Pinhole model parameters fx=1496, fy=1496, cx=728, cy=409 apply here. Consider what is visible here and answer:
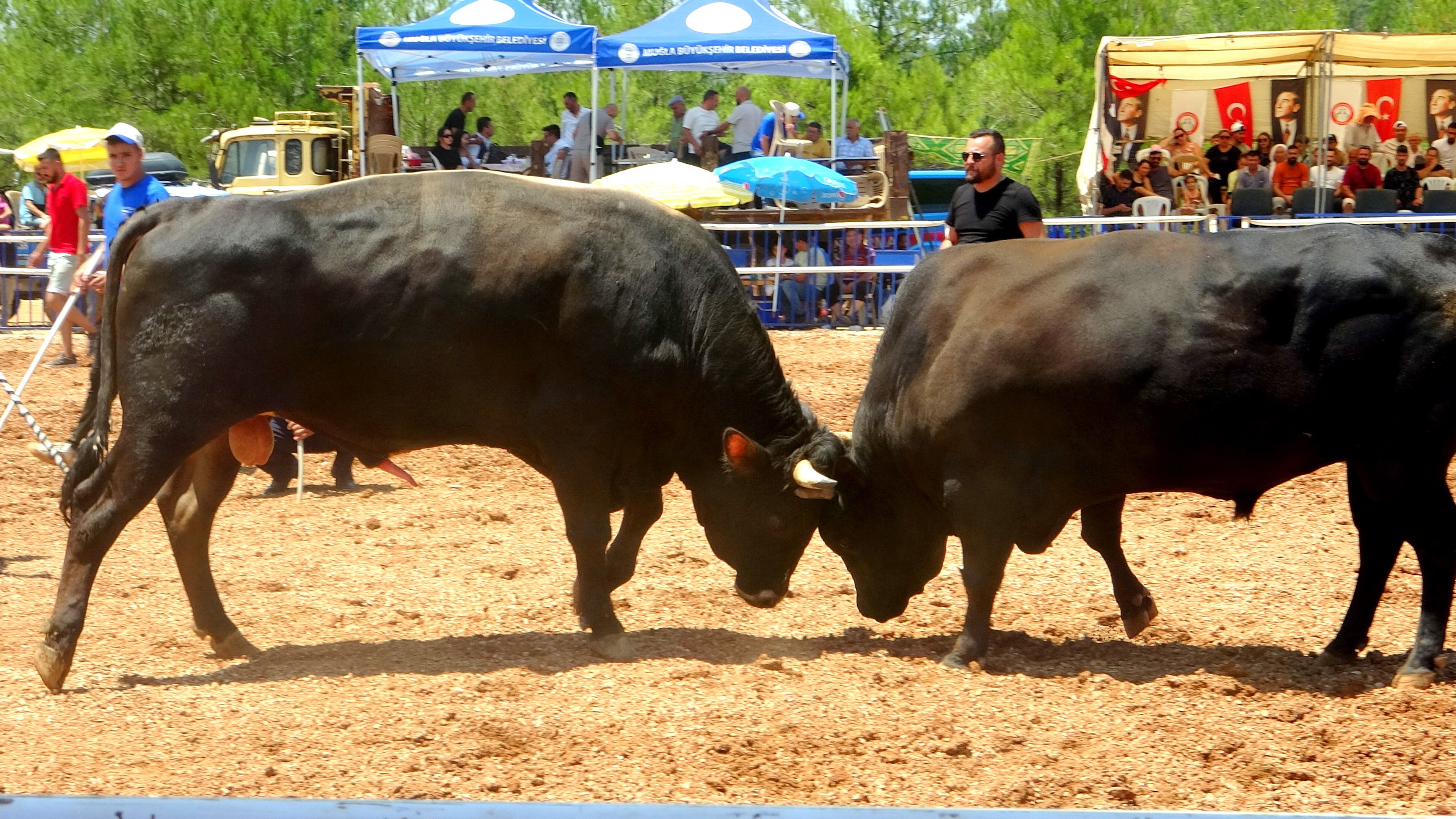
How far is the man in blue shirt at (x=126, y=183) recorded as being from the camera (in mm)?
7805

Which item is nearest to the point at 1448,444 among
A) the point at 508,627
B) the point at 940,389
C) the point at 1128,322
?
the point at 1128,322

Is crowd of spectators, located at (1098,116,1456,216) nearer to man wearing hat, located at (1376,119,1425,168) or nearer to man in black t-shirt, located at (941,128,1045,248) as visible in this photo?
man wearing hat, located at (1376,119,1425,168)

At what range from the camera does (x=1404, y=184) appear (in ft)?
58.0

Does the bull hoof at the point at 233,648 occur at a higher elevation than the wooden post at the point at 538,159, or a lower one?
lower

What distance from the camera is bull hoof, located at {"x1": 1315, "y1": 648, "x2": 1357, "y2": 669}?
557cm

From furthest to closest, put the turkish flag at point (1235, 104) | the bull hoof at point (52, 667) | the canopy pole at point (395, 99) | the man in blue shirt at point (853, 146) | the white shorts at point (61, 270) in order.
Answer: the turkish flag at point (1235, 104)
the canopy pole at point (395, 99)
the man in blue shirt at point (853, 146)
the white shorts at point (61, 270)
the bull hoof at point (52, 667)

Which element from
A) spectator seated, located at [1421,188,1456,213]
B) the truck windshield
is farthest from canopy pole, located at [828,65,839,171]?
the truck windshield

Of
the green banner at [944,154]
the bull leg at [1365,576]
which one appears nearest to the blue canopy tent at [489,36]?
the green banner at [944,154]

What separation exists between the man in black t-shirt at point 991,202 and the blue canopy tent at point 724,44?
457 inches

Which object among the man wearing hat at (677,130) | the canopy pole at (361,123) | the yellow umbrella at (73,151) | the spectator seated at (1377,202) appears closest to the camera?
the spectator seated at (1377,202)

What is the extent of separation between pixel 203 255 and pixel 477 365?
109cm

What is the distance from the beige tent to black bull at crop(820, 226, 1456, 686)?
1261 cm

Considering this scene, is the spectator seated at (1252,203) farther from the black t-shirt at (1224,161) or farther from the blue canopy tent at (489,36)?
the blue canopy tent at (489,36)

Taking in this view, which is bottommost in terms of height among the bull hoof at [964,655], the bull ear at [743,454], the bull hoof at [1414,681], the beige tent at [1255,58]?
the bull hoof at [964,655]
